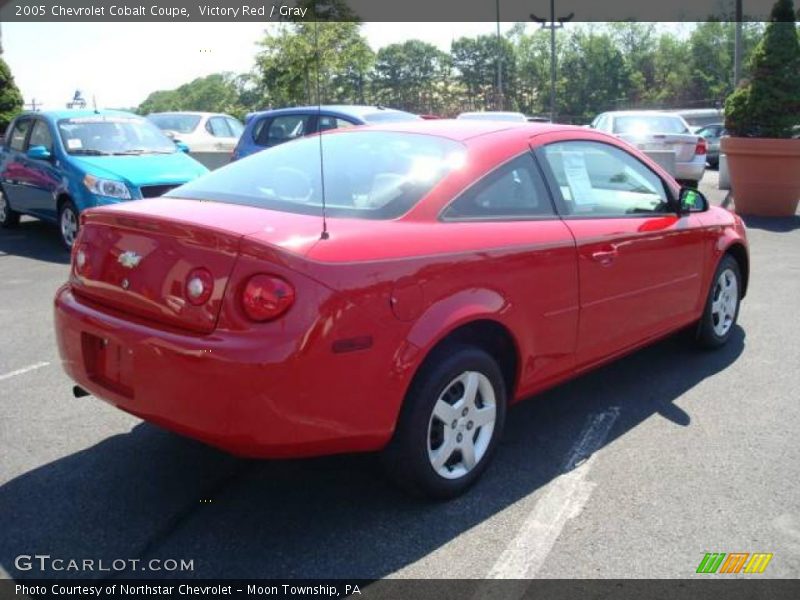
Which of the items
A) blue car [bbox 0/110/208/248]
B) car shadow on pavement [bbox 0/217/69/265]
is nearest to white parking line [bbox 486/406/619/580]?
blue car [bbox 0/110/208/248]

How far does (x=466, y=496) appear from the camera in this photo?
3.32m

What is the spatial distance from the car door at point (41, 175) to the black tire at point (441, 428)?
7532 mm

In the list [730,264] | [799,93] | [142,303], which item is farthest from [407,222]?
[799,93]

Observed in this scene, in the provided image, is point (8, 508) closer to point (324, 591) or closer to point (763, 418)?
point (324, 591)

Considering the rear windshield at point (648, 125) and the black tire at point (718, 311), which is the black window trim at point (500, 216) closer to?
the black tire at point (718, 311)

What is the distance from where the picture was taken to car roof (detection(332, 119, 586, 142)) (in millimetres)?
3818

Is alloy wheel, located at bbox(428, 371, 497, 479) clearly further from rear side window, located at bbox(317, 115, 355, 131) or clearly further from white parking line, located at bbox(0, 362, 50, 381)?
rear side window, located at bbox(317, 115, 355, 131)

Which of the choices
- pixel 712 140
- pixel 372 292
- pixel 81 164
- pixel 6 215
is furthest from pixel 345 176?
pixel 712 140

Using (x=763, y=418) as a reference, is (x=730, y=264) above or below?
above

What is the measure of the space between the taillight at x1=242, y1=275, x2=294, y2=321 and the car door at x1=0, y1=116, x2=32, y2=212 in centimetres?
863

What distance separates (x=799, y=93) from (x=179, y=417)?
35.2ft

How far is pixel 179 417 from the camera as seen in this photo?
110 inches

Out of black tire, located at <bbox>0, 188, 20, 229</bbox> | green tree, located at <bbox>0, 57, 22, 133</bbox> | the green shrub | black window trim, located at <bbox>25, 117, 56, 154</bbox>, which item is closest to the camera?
black window trim, located at <bbox>25, 117, 56, 154</bbox>

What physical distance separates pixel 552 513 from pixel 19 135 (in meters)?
9.69
